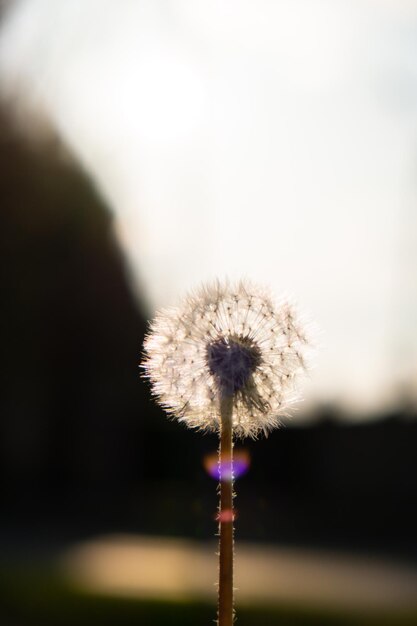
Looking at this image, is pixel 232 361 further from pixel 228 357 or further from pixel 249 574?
pixel 249 574

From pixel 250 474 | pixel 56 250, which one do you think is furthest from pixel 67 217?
pixel 250 474

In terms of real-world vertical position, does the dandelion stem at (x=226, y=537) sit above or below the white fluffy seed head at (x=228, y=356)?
below

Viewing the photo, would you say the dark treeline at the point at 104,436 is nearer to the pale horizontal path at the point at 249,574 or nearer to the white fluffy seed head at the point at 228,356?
the pale horizontal path at the point at 249,574

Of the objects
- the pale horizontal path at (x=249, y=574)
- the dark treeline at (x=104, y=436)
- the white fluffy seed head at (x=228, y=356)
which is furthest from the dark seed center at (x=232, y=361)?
the dark treeline at (x=104, y=436)

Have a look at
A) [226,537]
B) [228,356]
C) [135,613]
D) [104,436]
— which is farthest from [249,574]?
[226,537]

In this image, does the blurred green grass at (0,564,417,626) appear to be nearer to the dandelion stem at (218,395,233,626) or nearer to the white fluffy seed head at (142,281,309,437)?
the white fluffy seed head at (142,281,309,437)

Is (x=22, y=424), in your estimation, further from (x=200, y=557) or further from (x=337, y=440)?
(x=200, y=557)
